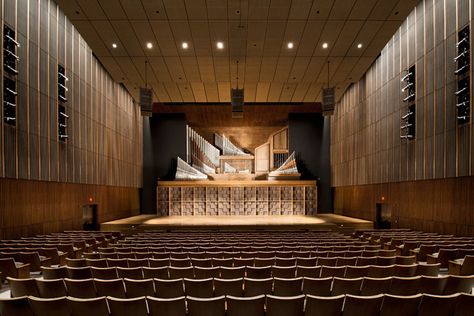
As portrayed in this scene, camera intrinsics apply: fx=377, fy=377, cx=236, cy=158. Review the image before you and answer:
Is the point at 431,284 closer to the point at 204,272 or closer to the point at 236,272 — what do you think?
the point at 236,272

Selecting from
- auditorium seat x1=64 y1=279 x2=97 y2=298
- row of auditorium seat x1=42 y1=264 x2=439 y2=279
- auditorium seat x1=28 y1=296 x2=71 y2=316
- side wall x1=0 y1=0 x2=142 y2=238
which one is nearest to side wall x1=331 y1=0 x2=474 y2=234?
row of auditorium seat x1=42 y1=264 x2=439 y2=279

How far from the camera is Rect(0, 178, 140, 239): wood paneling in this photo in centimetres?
896

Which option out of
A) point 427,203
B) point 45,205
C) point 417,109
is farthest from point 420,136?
point 45,205

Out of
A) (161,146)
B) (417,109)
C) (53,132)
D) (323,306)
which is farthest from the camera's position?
(161,146)

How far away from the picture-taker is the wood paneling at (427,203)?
30.8 ft

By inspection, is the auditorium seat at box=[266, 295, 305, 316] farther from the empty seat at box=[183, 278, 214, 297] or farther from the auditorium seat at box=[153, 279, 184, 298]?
the auditorium seat at box=[153, 279, 184, 298]

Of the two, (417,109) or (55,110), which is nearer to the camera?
(55,110)

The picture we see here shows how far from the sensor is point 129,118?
1822 centimetres

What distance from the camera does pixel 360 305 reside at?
126 inches

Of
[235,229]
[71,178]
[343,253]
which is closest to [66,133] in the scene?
[71,178]

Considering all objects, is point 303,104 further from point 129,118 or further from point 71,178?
point 71,178

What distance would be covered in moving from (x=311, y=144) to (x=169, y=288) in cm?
1802

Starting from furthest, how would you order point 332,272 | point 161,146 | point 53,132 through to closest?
point 161,146
point 53,132
point 332,272

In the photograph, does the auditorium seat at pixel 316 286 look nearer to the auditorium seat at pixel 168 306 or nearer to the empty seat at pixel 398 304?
the empty seat at pixel 398 304
